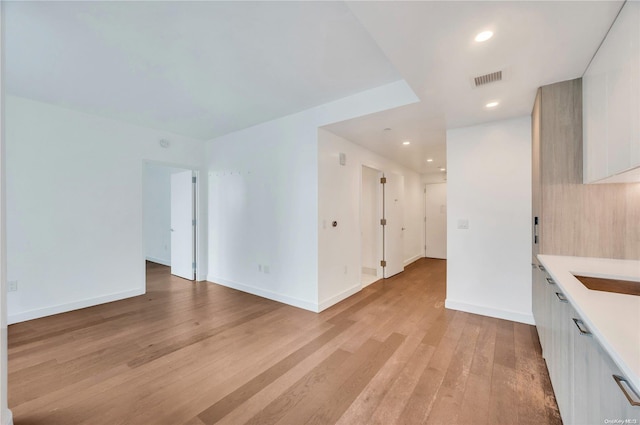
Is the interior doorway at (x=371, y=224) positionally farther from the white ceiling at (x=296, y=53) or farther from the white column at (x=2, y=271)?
the white column at (x=2, y=271)

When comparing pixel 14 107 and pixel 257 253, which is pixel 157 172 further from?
pixel 257 253

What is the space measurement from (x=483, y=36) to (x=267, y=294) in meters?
3.73

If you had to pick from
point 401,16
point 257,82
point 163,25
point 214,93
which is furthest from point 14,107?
point 401,16

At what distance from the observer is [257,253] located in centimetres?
405

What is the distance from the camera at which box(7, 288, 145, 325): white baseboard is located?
307 centimetres

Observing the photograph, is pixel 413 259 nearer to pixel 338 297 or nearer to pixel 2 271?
pixel 338 297

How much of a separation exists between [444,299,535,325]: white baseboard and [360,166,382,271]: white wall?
1831 millimetres

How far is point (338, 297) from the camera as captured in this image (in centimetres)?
372

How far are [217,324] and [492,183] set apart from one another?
367 cm

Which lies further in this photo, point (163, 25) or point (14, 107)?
point (14, 107)

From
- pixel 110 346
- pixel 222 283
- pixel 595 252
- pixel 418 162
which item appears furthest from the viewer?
pixel 418 162

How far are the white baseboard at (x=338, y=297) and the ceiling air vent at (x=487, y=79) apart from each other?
114 inches

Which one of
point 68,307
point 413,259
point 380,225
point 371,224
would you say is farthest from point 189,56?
point 413,259

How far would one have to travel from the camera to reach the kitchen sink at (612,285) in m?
1.47
